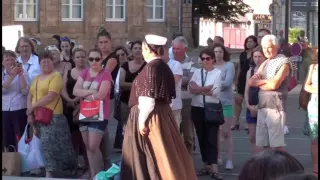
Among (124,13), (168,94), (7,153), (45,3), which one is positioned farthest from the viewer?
(124,13)

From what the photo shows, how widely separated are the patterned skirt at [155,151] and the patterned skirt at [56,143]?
1968mm

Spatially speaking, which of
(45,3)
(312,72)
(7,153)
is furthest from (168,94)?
(45,3)

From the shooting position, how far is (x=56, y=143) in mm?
10469

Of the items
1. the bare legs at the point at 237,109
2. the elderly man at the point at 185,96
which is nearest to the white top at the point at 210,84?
the elderly man at the point at 185,96

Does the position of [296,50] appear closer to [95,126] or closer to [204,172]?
[204,172]

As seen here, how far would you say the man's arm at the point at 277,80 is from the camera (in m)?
9.73

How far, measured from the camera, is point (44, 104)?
10.4m

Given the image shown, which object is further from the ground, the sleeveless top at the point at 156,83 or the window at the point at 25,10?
the window at the point at 25,10

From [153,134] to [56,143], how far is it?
2.25 m

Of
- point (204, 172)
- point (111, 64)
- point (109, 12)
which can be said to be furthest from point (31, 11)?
point (204, 172)

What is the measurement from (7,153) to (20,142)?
416mm

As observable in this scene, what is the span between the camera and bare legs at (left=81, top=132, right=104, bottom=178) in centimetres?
1003

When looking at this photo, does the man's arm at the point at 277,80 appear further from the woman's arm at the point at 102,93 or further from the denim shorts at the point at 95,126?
the denim shorts at the point at 95,126

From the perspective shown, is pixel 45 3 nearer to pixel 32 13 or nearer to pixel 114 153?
pixel 32 13
